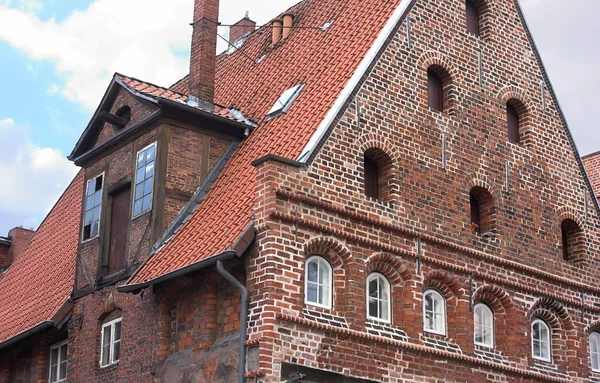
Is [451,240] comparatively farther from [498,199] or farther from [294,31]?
[294,31]

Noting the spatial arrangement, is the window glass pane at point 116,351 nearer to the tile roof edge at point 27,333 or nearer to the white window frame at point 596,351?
the tile roof edge at point 27,333

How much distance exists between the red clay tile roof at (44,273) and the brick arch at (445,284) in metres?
6.96

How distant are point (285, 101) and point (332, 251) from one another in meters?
3.55

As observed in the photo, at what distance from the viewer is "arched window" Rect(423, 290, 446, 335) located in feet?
58.4

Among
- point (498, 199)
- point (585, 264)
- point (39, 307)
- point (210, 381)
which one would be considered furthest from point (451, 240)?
point (39, 307)

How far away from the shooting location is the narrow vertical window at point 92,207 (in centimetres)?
2014

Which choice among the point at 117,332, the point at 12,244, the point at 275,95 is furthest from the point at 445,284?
the point at 12,244

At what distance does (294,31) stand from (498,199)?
5.92 m

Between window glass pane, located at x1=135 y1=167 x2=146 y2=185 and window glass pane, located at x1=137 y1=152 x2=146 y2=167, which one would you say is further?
window glass pane, located at x1=137 y1=152 x2=146 y2=167

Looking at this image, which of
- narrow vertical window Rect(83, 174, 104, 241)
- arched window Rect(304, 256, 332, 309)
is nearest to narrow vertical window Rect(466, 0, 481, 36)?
arched window Rect(304, 256, 332, 309)

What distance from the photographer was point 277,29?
23.3 m

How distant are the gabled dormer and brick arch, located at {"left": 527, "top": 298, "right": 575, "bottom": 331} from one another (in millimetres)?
6226

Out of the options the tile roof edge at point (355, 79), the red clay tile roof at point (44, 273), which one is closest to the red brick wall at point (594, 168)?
the tile roof edge at point (355, 79)

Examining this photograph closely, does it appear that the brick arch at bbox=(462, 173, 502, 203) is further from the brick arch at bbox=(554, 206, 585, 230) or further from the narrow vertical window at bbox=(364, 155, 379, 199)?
the narrow vertical window at bbox=(364, 155, 379, 199)
